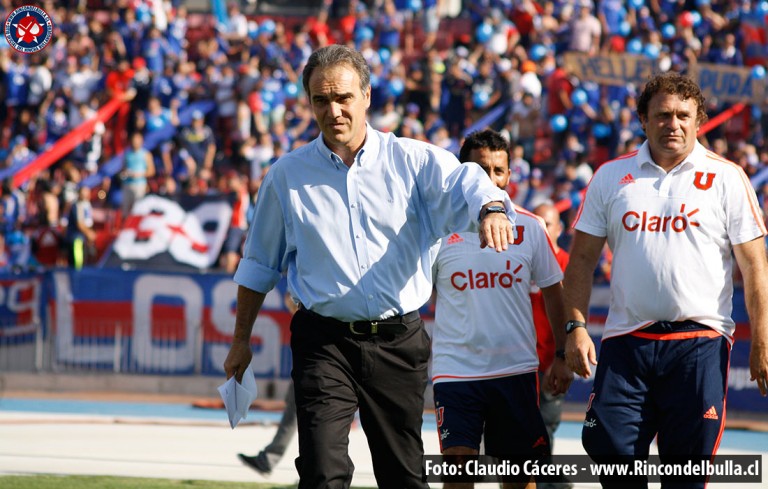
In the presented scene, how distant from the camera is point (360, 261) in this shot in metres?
5.91

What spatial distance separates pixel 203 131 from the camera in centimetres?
2319

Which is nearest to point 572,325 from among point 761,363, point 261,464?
point 761,363

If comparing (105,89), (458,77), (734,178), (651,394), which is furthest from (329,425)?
(105,89)

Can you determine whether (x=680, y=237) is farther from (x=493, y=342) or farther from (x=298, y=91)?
(x=298, y=91)

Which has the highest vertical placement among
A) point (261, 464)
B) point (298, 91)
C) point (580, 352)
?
point (298, 91)

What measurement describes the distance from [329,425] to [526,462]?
1.71 metres

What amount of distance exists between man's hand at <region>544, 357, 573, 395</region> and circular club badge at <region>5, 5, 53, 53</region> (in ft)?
19.7

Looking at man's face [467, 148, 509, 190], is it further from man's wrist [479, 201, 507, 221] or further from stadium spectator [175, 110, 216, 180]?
stadium spectator [175, 110, 216, 180]

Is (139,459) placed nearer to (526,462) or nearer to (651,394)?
(526,462)

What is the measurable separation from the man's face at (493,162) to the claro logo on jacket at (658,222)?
1231mm

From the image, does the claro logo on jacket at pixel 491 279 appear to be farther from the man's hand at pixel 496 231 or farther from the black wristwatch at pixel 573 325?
the man's hand at pixel 496 231

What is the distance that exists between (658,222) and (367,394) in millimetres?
1723

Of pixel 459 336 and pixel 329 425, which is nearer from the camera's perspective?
pixel 329 425

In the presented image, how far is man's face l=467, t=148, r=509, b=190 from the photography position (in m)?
7.48
